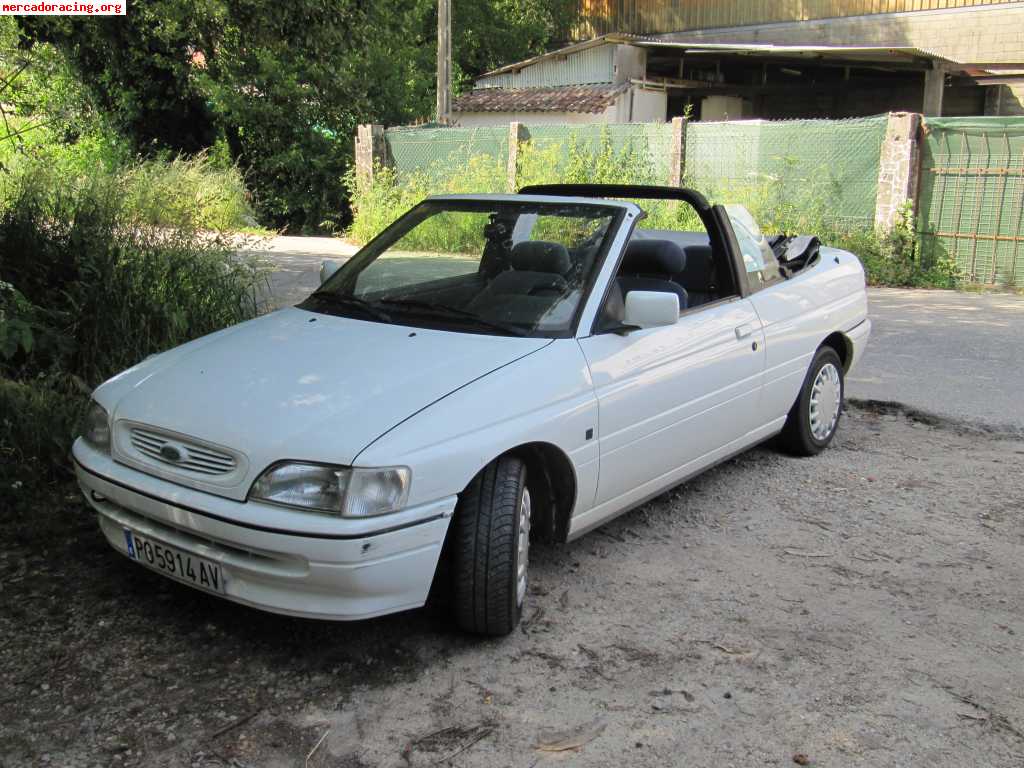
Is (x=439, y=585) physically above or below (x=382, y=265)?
below

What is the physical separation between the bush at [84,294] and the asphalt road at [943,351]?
3.80ft

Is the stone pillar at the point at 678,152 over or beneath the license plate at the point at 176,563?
over

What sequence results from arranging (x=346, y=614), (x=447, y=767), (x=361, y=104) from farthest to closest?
1. (x=361, y=104)
2. (x=346, y=614)
3. (x=447, y=767)

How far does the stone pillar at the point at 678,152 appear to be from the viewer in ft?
49.1

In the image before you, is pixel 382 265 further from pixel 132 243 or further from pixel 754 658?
pixel 132 243

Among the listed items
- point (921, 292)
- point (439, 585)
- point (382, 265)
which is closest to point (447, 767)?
point (439, 585)

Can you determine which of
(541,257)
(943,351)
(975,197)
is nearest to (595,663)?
(541,257)

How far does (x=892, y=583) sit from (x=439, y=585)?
1.94 meters

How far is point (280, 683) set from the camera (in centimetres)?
328

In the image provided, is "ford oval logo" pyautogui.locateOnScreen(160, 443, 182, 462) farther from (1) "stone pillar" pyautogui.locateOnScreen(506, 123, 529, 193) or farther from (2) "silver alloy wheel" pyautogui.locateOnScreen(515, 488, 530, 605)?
(1) "stone pillar" pyautogui.locateOnScreen(506, 123, 529, 193)

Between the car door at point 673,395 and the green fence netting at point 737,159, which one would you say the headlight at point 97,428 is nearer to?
the car door at point 673,395

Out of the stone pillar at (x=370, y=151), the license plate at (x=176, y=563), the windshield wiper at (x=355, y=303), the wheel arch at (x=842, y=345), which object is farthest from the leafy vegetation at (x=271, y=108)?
the license plate at (x=176, y=563)

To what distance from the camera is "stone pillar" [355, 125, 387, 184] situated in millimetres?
Answer: 19703

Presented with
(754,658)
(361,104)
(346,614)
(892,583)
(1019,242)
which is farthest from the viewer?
(361,104)
